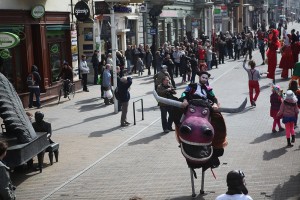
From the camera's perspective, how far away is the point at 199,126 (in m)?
8.88

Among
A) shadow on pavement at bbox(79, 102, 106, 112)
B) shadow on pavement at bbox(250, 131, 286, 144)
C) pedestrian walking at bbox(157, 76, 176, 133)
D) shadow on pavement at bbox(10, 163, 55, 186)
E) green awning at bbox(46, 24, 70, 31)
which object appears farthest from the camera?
green awning at bbox(46, 24, 70, 31)

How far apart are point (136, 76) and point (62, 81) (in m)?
8.00

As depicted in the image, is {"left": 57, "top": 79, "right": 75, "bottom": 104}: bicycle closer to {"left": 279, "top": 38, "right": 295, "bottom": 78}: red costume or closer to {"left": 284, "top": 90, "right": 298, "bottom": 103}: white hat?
{"left": 279, "top": 38, "right": 295, "bottom": 78}: red costume

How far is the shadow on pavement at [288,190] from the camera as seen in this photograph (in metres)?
9.73

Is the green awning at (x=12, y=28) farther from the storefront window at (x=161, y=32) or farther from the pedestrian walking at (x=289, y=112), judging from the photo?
the storefront window at (x=161, y=32)

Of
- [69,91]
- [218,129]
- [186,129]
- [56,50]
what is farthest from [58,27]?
[186,129]

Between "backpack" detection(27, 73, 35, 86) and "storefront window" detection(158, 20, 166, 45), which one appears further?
"storefront window" detection(158, 20, 166, 45)

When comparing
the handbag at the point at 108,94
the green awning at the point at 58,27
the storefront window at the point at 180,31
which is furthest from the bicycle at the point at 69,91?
the storefront window at the point at 180,31

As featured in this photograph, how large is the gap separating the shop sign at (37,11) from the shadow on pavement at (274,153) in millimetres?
12041

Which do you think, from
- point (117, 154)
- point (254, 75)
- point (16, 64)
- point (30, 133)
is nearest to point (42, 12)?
point (16, 64)

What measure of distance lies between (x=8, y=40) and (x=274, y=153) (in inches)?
343

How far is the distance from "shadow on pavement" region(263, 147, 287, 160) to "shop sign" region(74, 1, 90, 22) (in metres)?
13.8

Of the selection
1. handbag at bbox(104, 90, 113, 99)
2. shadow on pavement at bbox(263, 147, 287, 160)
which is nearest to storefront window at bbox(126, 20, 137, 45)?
handbag at bbox(104, 90, 113, 99)

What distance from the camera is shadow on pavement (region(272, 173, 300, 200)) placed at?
9.73 m
